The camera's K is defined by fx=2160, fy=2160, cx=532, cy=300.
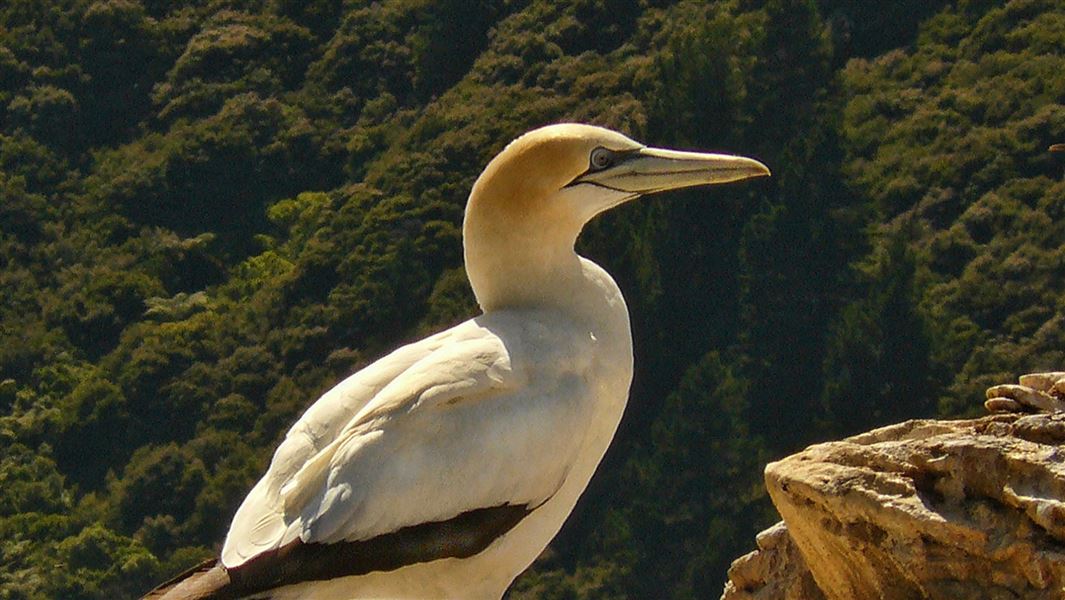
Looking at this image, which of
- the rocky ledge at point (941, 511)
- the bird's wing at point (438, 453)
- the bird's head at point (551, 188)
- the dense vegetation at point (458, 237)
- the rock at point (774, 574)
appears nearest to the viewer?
the rocky ledge at point (941, 511)

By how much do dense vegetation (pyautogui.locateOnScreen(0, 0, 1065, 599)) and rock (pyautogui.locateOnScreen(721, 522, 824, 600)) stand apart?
787 inches

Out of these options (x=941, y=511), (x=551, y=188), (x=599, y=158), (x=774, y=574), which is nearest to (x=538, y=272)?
(x=551, y=188)

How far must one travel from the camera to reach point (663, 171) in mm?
6863

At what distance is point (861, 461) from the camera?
6.11m

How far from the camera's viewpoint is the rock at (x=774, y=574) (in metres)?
6.62

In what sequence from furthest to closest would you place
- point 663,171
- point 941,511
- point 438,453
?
point 663,171 < point 438,453 < point 941,511

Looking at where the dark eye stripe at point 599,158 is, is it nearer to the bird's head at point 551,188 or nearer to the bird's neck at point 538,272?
the bird's head at point 551,188

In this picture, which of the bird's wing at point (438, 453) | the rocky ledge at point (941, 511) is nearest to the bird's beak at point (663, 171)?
the bird's wing at point (438, 453)

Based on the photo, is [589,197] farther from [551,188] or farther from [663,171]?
[663,171]

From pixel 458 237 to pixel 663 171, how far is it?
23.9 m

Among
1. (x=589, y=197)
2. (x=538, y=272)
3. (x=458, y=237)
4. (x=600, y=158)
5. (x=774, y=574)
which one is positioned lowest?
(x=458, y=237)

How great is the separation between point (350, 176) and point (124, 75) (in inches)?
234

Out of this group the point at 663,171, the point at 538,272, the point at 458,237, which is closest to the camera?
the point at 538,272

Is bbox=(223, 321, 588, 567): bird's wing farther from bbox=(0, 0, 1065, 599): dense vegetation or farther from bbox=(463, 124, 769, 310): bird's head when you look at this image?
bbox=(0, 0, 1065, 599): dense vegetation
